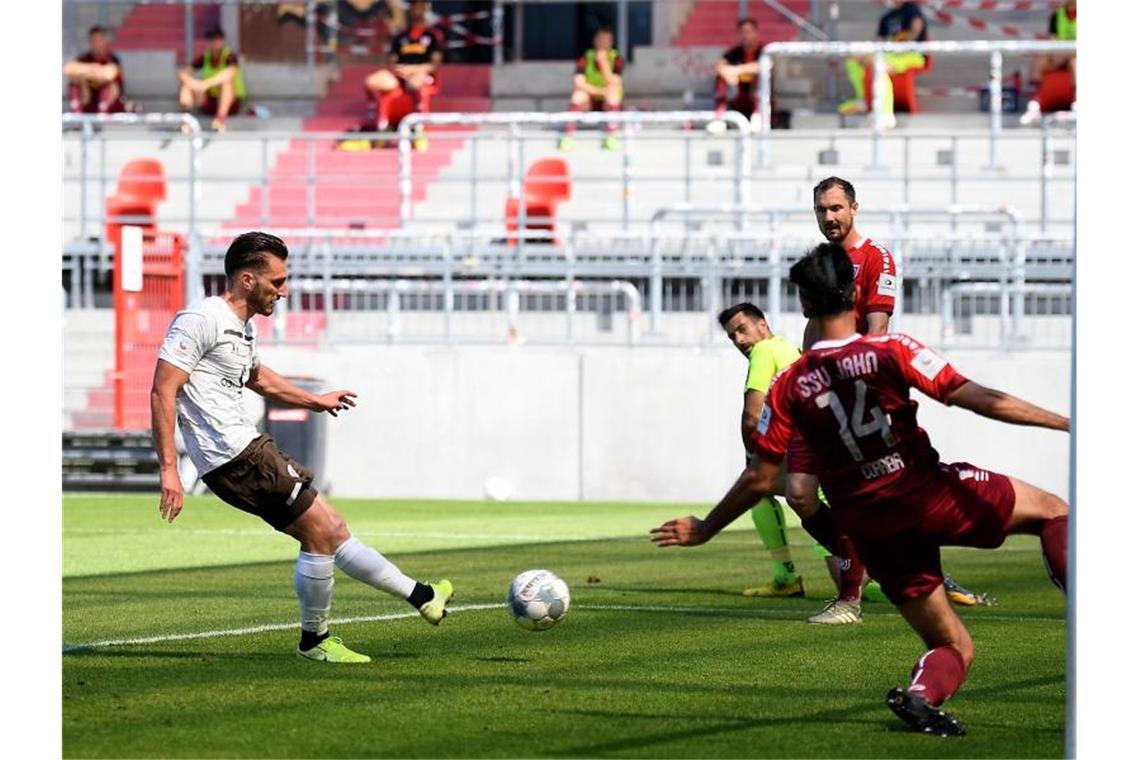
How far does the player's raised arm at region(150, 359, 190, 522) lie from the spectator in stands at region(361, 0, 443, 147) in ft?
78.1

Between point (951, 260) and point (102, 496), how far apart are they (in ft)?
31.9

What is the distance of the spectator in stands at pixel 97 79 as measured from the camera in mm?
34750

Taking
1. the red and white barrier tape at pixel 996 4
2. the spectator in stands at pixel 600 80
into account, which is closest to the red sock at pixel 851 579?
the spectator in stands at pixel 600 80

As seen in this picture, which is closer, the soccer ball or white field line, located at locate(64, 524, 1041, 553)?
the soccer ball

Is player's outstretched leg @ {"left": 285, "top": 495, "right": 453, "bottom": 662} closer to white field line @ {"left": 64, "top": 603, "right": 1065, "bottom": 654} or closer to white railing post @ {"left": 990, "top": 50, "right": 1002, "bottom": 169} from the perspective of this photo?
white field line @ {"left": 64, "top": 603, "right": 1065, "bottom": 654}

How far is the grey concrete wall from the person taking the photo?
25.0 meters

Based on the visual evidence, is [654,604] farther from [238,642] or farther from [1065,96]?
[1065,96]

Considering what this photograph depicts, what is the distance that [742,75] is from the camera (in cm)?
3203

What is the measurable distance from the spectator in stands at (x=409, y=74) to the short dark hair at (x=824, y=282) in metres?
25.9

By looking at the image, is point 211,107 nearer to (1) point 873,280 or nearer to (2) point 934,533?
(1) point 873,280

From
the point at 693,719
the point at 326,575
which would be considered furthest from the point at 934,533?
the point at 326,575

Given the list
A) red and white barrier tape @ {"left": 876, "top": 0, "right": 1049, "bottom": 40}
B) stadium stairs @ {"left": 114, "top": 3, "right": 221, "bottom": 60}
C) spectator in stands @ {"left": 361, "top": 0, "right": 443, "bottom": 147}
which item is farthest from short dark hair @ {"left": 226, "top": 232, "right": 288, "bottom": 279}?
stadium stairs @ {"left": 114, "top": 3, "right": 221, "bottom": 60}

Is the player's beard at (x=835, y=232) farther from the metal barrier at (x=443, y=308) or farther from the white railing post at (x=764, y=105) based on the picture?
the white railing post at (x=764, y=105)

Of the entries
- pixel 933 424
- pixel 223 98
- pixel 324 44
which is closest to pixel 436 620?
pixel 933 424
